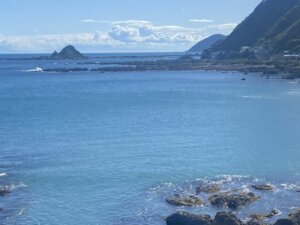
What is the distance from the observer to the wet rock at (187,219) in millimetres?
34969

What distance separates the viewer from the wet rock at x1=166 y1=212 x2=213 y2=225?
115 feet

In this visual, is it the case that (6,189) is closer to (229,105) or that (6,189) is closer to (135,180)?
(135,180)

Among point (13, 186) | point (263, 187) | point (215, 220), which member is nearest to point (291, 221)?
point (215, 220)

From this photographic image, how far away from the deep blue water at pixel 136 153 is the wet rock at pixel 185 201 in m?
1.06

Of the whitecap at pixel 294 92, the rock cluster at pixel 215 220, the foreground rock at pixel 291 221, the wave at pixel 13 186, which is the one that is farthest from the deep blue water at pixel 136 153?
the foreground rock at pixel 291 221

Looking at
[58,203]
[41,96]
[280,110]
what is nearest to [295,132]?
[280,110]

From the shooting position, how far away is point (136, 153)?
6031cm

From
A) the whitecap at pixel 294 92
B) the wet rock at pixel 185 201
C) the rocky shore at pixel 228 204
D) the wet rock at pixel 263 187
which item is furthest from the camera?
the whitecap at pixel 294 92

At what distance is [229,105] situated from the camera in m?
110

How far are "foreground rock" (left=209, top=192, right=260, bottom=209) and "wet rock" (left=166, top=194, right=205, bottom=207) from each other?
957 mm

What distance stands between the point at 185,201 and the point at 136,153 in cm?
1834

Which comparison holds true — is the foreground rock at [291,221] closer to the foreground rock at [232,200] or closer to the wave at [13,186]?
the foreground rock at [232,200]

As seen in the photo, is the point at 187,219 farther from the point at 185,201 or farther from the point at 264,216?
the point at 185,201

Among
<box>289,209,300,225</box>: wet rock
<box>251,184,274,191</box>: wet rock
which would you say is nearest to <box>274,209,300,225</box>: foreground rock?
<box>289,209,300,225</box>: wet rock
